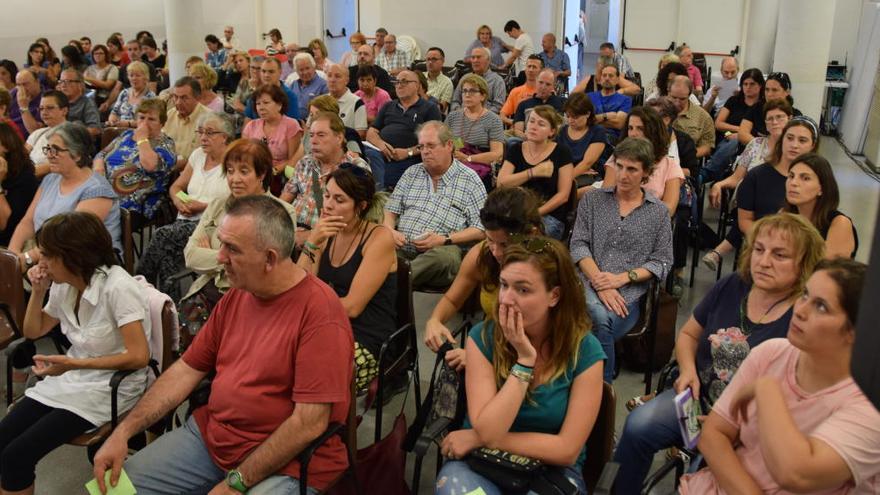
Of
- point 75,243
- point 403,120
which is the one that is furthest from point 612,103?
point 75,243

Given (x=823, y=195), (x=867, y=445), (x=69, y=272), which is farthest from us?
(x=823, y=195)

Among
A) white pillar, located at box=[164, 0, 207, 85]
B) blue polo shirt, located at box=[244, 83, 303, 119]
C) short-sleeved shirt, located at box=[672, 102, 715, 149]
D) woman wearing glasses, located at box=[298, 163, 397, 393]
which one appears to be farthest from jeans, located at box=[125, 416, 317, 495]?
white pillar, located at box=[164, 0, 207, 85]

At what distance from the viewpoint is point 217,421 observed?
7.75 feet

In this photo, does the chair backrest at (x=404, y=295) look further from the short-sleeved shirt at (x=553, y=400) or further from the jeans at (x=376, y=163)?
the jeans at (x=376, y=163)

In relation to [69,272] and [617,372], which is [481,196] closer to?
[617,372]

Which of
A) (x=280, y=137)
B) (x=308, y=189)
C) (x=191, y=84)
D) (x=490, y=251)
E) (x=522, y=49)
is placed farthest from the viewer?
(x=522, y=49)

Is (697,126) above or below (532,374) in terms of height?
above

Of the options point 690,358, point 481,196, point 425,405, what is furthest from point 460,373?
point 481,196

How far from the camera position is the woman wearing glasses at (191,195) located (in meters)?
4.29

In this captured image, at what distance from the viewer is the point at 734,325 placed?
8.68ft

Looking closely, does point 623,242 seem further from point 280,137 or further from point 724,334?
point 280,137

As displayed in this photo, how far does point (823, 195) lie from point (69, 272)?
10.2ft

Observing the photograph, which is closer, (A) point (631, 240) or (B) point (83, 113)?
(A) point (631, 240)

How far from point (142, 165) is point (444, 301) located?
2.92 m
